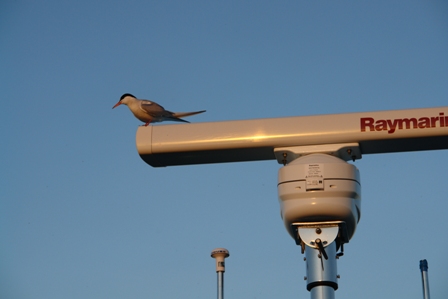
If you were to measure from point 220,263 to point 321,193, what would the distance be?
226 centimetres

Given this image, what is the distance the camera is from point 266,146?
439 cm

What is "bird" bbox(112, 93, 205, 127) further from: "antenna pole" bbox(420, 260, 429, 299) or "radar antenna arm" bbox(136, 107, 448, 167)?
"antenna pole" bbox(420, 260, 429, 299)

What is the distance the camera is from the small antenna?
19.5 feet

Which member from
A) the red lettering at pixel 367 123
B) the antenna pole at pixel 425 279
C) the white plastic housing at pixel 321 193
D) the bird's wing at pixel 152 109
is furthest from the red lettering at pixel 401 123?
the bird's wing at pixel 152 109

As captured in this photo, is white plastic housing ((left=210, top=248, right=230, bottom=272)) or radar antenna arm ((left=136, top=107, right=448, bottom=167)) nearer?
radar antenna arm ((left=136, top=107, right=448, bottom=167))

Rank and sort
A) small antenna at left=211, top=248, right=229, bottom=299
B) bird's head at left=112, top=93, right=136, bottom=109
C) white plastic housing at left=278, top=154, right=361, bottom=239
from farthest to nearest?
bird's head at left=112, top=93, right=136, bottom=109
small antenna at left=211, top=248, right=229, bottom=299
white plastic housing at left=278, top=154, right=361, bottom=239

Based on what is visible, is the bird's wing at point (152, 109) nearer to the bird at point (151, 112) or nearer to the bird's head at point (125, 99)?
the bird at point (151, 112)

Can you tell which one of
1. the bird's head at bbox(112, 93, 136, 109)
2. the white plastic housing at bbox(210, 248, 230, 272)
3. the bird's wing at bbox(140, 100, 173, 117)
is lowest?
the white plastic housing at bbox(210, 248, 230, 272)

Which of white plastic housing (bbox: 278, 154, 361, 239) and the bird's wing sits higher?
the bird's wing

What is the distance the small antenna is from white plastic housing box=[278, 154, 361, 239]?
6.24 feet

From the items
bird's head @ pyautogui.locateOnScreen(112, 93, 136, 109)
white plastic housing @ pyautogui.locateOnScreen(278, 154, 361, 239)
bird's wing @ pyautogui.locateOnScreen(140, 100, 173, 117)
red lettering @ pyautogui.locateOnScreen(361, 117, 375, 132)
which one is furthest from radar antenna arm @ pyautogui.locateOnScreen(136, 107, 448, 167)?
bird's head @ pyautogui.locateOnScreen(112, 93, 136, 109)

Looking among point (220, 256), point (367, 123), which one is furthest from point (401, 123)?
point (220, 256)

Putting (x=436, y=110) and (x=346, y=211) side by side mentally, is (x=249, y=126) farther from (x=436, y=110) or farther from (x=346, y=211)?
(x=436, y=110)

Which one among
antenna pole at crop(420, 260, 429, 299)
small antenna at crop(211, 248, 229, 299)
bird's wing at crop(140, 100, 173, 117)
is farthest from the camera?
bird's wing at crop(140, 100, 173, 117)
